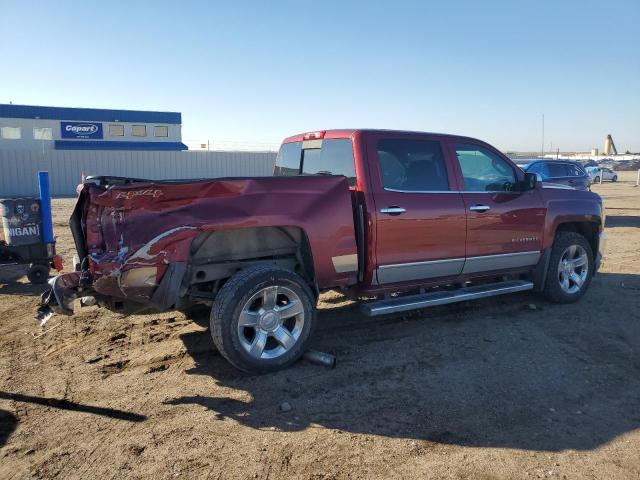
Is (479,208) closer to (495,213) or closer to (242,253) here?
(495,213)

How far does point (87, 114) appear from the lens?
35500 mm

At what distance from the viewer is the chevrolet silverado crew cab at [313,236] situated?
4066mm

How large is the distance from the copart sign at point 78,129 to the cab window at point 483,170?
1379 inches

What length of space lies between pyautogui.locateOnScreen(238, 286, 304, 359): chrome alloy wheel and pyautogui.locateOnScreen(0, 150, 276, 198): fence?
72.9ft

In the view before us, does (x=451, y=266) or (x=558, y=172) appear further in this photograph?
(x=558, y=172)

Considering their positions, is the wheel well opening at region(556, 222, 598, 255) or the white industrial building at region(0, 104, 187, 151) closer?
the wheel well opening at region(556, 222, 598, 255)

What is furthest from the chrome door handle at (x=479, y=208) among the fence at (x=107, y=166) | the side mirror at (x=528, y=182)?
the fence at (x=107, y=166)

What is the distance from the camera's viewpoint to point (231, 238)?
4.47 m

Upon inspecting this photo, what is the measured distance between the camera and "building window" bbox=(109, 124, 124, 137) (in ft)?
120

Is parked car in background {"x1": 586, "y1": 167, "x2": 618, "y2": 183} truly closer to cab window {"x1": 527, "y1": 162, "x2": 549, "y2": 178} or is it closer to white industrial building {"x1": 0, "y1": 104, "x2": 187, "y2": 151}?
cab window {"x1": 527, "y1": 162, "x2": 549, "y2": 178}

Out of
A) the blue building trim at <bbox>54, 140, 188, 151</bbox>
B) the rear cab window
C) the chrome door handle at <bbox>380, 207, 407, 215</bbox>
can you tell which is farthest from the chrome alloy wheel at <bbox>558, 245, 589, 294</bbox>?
the blue building trim at <bbox>54, 140, 188, 151</bbox>

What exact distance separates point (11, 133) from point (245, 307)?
36129 mm

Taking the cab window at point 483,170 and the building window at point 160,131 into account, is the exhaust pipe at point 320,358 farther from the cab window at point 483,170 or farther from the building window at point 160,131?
the building window at point 160,131

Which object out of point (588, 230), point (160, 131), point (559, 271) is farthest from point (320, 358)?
point (160, 131)
